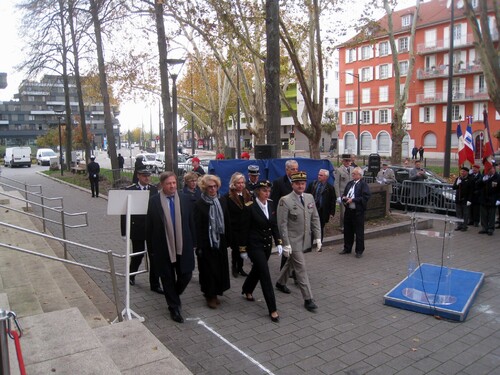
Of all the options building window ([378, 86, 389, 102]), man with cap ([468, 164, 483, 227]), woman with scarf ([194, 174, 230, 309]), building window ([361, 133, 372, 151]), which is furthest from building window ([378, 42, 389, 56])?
woman with scarf ([194, 174, 230, 309])

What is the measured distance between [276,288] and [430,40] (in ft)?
173

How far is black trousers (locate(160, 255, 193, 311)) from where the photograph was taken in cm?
542

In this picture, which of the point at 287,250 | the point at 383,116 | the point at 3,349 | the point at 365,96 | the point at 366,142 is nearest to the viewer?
the point at 3,349

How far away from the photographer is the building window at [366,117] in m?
58.4

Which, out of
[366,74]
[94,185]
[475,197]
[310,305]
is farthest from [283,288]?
[366,74]

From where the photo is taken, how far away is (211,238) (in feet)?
18.8

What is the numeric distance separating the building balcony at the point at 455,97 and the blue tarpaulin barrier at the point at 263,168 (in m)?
42.0

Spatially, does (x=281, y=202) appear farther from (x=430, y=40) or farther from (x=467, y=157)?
(x=430, y=40)

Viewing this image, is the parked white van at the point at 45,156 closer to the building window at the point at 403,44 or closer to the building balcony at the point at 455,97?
the building window at the point at 403,44

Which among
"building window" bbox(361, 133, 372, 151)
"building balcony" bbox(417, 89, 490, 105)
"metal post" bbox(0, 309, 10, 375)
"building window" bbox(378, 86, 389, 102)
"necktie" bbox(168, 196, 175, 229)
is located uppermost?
"building window" bbox(378, 86, 389, 102)

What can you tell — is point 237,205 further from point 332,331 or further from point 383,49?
point 383,49

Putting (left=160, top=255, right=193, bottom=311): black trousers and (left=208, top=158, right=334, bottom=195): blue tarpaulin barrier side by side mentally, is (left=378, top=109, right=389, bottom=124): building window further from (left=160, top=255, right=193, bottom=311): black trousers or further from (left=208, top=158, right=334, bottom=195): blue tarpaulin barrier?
(left=160, top=255, right=193, bottom=311): black trousers

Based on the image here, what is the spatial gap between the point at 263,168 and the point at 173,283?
18.1 ft

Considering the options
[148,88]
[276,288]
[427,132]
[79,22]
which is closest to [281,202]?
A: [276,288]
